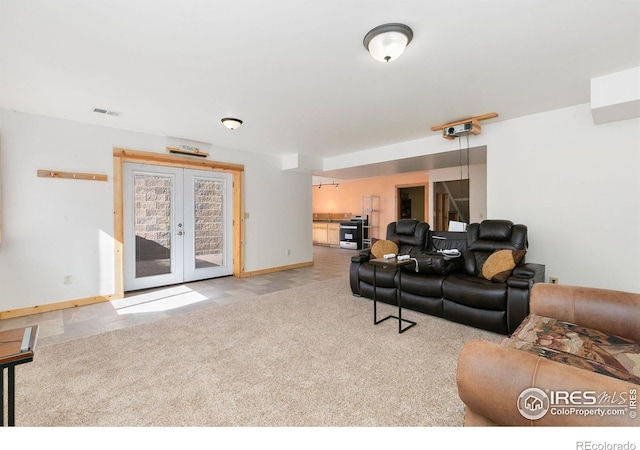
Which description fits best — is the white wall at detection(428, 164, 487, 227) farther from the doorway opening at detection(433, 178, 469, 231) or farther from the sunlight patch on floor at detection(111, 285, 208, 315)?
the sunlight patch on floor at detection(111, 285, 208, 315)

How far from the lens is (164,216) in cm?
489

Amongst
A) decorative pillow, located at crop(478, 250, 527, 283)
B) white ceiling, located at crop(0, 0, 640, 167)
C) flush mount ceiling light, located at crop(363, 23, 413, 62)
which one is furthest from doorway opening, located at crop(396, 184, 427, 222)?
flush mount ceiling light, located at crop(363, 23, 413, 62)

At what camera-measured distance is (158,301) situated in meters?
A: 4.10

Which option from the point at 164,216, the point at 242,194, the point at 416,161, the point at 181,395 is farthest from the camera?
the point at 242,194

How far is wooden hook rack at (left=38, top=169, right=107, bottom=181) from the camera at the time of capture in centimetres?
364

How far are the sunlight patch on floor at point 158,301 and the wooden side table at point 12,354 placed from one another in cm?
271

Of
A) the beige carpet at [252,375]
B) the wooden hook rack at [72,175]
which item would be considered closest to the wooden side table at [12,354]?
the beige carpet at [252,375]

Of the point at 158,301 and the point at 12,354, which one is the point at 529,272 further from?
the point at 158,301

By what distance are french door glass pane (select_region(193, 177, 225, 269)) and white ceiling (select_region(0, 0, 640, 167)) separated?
5.42 ft

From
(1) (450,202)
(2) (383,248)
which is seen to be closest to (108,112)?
(2) (383,248)

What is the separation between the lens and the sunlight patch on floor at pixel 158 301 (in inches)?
148

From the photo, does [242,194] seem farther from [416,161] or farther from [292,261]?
[416,161]
